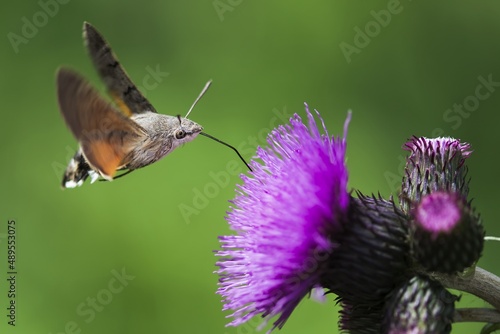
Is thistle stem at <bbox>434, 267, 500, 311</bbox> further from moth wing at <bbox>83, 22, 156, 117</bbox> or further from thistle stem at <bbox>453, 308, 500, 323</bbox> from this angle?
moth wing at <bbox>83, 22, 156, 117</bbox>

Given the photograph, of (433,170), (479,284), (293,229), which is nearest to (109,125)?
(293,229)

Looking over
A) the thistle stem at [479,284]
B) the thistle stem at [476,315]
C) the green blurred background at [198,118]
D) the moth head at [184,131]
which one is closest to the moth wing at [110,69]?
the moth head at [184,131]

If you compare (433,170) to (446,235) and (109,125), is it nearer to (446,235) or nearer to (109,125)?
(446,235)

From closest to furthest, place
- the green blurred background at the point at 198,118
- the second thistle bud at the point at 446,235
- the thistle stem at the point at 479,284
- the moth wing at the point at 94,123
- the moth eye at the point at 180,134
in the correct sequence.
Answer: the second thistle bud at the point at 446,235 → the thistle stem at the point at 479,284 → the moth wing at the point at 94,123 → the moth eye at the point at 180,134 → the green blurred background at the point at 198,118

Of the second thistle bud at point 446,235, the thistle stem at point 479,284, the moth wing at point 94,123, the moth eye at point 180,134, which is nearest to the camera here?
the second thistle bud at point 446,235

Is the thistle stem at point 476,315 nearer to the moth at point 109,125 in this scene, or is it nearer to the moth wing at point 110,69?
the moth at point 109,125

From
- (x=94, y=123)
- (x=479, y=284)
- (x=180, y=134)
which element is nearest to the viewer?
(x=479, y=284)

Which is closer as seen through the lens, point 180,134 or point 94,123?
point 94,123
